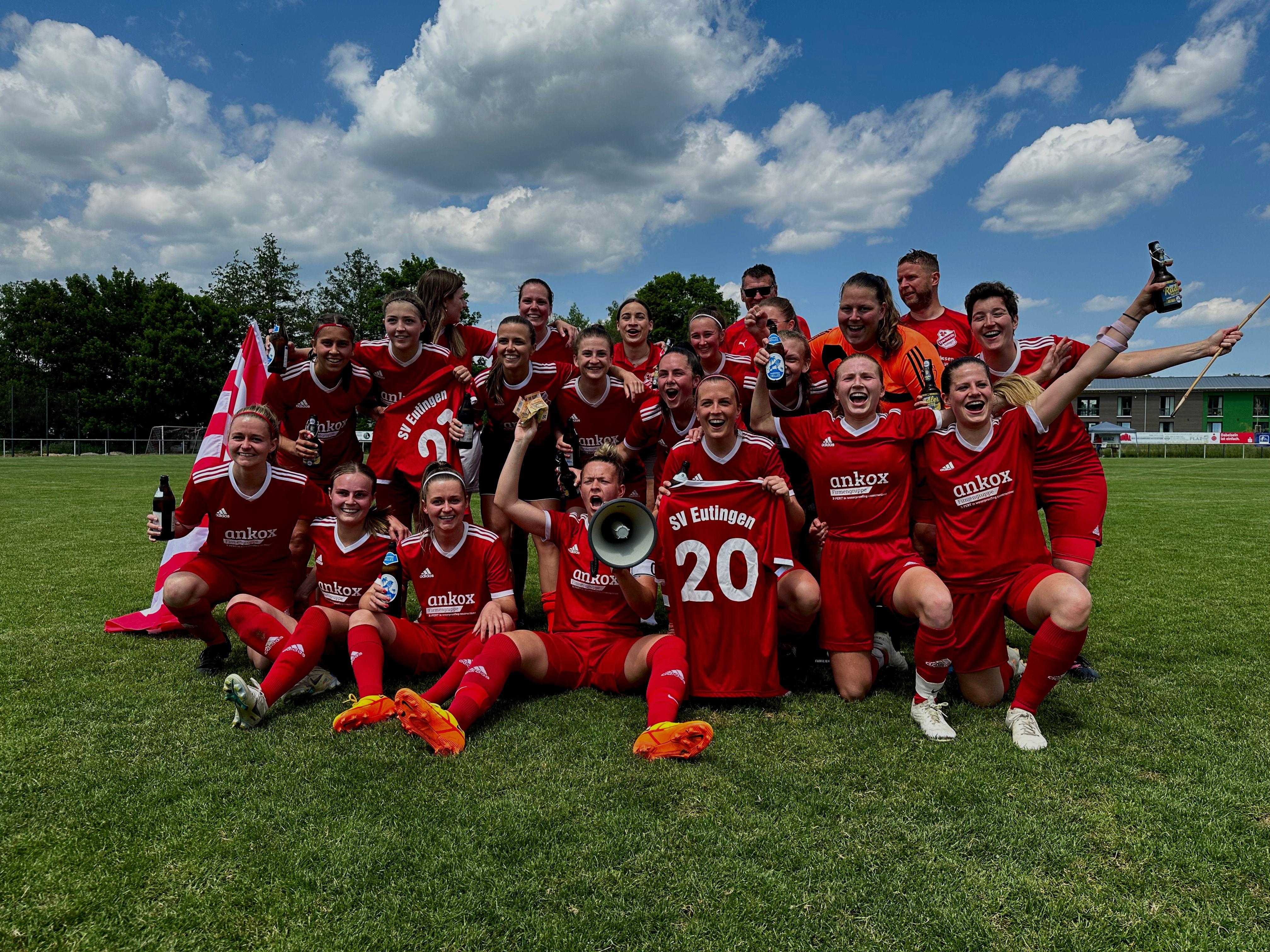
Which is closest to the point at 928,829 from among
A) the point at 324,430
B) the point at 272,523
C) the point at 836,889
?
the point at 836,889

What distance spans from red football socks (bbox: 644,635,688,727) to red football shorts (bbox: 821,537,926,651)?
926mm

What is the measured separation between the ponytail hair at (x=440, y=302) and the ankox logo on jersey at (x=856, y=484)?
336 centimetres

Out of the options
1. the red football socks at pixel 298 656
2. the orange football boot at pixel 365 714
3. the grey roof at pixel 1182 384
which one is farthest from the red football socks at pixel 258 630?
the grey roof at pixel 1182 384

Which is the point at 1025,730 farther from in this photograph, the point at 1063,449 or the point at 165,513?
the point at 165,513

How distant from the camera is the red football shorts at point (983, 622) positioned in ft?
13.6

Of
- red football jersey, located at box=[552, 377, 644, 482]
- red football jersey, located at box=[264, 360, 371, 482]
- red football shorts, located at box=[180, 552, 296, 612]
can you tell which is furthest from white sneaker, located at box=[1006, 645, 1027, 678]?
red football jersey, located at box=[264, 360, 371, 482]

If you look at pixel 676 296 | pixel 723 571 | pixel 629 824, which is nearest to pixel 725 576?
pixel 723 571

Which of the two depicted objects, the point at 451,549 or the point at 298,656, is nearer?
the point at 298,656

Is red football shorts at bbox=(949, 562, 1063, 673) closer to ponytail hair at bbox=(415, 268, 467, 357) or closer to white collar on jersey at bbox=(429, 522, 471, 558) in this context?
white collar on jersey at bbox=(429, 522, 471, 558)

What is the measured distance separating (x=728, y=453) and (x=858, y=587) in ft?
3.66

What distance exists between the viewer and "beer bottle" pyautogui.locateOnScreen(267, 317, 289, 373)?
220 inches

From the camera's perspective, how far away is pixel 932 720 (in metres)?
3.88

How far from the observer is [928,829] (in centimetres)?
287

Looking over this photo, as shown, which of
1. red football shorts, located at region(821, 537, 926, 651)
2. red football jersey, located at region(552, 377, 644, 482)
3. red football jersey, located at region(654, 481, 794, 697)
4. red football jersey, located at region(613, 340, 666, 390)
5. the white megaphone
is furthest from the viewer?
red football jersey, located at region(613, 340, 666, 390)
